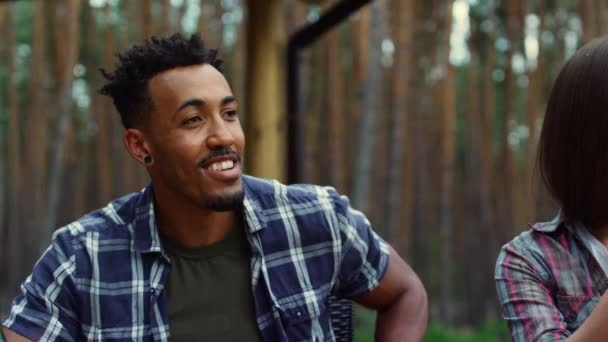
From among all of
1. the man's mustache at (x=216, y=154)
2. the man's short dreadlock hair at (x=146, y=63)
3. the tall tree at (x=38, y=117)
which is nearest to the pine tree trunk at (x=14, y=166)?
the tall tree at (x=38, y=117)

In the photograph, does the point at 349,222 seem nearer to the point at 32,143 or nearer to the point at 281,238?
the point at 281,238

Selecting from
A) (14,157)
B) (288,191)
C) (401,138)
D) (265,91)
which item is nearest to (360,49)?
(401,138)

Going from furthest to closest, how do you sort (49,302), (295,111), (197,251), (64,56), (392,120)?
(392,120) < (64,56) < (295,111) < (197,251) < (49,302)

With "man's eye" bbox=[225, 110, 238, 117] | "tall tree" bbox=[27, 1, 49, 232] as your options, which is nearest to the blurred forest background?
"tall tree" bbox=[27, 1, 49, 232]

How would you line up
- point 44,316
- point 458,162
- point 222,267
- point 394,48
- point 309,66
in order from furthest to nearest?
point 458,162, point 309,66, point 394,48, point 222,267, point 44,316

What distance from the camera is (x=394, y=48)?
5043 mm

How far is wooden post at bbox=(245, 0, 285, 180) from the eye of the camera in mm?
3201

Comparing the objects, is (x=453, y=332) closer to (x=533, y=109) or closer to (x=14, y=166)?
(x=533, y=109)

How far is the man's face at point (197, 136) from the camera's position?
153 cm

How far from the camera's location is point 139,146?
5.42ft

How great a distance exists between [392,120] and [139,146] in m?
3.63

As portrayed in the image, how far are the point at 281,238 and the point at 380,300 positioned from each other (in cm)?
23

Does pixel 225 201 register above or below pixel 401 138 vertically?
above

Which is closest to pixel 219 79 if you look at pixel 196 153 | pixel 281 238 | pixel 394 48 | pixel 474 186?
pixel 196 153
